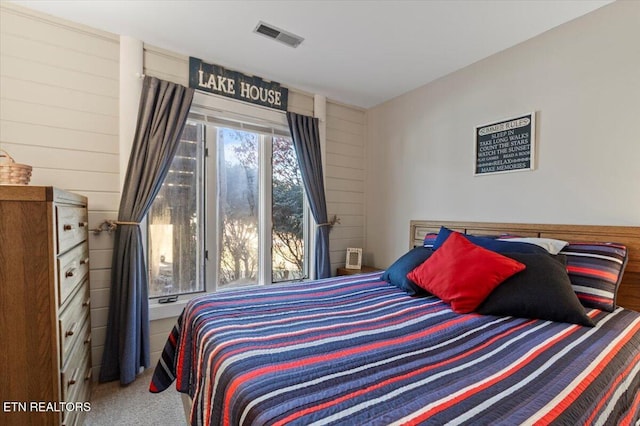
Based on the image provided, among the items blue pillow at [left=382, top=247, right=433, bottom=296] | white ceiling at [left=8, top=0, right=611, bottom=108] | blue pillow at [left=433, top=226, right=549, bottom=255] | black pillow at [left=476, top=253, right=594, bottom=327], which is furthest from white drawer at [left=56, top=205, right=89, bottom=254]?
blue pillow at [left=433, top=226, right=549, bottom=255]

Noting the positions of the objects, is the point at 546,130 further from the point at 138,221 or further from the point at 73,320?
the point at 73,320

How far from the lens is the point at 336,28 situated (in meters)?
2.06

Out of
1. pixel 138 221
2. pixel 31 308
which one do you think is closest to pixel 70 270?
pixel 31 308

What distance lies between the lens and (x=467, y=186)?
8.35 feet

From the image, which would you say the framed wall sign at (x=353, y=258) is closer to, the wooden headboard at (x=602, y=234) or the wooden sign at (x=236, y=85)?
the wooden headboard at (x=602, y=234)

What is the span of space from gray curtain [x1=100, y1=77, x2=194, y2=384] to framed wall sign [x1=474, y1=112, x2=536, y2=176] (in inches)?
96.0

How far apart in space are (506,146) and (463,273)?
4.30ft

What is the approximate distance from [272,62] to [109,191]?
1.65 metres

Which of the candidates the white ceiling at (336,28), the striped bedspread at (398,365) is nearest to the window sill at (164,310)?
the striped bedspread at (398,365)

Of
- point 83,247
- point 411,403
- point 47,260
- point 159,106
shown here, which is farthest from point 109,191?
point 411,403

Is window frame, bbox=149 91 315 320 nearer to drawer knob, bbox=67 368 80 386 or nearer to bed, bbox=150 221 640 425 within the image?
drawer knob, bbox=67 368 80 386

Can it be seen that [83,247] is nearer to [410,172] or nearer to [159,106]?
[159,106]

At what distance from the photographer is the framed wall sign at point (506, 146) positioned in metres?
2.16

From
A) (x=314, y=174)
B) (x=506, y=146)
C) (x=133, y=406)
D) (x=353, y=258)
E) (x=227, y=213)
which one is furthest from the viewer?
(x=353, y=258)
